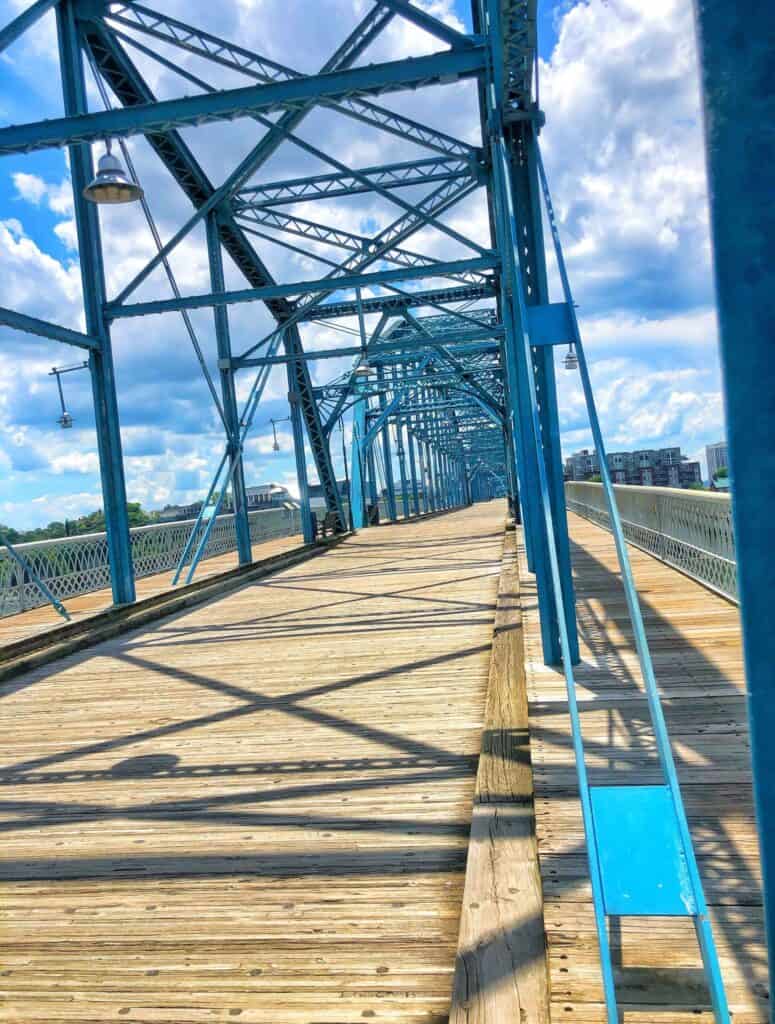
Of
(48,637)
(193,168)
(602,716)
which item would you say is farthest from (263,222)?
(602,716)

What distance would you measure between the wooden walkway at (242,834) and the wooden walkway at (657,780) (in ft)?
1.41

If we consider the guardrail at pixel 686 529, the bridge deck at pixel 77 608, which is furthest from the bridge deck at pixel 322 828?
the bridge deck at pixel 77 608

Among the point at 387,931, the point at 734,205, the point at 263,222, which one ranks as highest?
the point at 263,222

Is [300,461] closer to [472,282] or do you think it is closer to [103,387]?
[472,282]

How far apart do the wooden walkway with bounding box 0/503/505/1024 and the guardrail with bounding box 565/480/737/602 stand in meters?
2.42

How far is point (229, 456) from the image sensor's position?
14391 mm

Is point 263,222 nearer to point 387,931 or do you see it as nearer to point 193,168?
point 193,168

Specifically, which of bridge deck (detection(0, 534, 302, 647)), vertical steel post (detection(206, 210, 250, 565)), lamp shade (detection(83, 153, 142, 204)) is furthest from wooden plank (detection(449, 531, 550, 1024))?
vertical steel post (detection(206, 210, 250, 565))

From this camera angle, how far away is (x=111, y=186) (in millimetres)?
7238

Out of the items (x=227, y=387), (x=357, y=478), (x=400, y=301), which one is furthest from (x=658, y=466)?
(x=227, y=387)

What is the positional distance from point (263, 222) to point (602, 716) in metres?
13.3

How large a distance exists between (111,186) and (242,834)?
5995 millimetres

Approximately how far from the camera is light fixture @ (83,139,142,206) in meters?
7.22

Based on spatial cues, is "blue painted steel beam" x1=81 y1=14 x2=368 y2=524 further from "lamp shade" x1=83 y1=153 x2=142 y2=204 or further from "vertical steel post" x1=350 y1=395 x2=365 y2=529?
"vertical steel post" x1=350 y1=395 x2=365 y2=529
